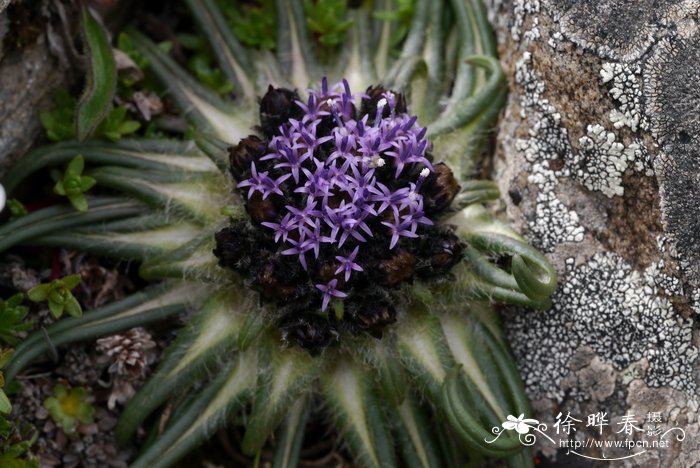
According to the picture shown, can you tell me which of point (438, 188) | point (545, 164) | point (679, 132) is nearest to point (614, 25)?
point (679, 132)

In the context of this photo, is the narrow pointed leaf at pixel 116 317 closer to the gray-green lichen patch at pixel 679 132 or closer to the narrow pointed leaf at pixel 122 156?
the narrow pointed leaf at pixel 122 156

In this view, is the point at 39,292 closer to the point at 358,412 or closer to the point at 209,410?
the point at 209,410

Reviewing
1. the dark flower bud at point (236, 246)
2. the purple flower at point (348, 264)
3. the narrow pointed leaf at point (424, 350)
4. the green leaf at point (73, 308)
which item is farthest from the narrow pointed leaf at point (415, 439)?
the green leaf at point (73, 308)

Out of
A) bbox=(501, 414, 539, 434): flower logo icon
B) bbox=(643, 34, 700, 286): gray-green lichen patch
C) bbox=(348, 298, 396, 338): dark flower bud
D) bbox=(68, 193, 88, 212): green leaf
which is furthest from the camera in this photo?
bbox=(68, 193, 88, 212): green leaf

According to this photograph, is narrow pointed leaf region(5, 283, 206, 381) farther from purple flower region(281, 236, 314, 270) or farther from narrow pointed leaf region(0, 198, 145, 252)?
→ purple flower region(281, 236, 314, 270)

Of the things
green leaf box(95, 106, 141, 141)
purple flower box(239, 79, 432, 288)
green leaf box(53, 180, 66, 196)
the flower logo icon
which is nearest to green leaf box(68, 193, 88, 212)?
green leaf box(53, 180, 66, 196)

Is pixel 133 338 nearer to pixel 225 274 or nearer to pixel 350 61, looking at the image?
pixel 225 274

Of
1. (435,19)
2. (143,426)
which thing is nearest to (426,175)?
(435,19)

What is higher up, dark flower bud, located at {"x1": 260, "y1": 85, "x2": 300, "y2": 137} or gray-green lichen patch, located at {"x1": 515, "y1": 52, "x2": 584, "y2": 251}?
gray-green lichen patch, located at {"x1": 515, "y1": 52, "x2": 584, "y2": 251}
